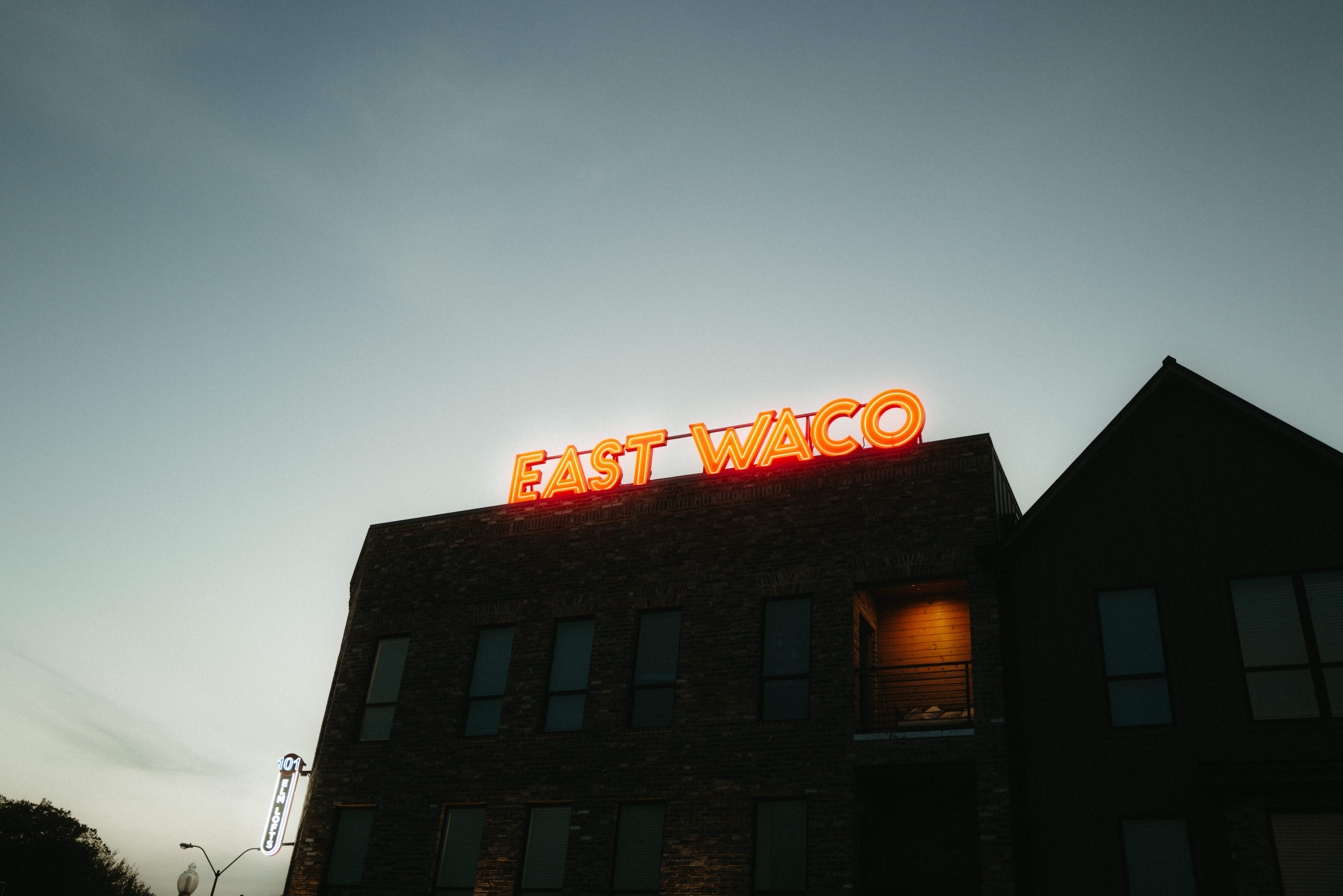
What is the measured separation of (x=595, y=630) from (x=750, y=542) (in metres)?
3.95

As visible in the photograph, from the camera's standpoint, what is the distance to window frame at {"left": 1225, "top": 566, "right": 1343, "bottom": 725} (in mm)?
15172

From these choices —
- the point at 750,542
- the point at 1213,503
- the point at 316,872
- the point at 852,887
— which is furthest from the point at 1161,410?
the point at 316,872

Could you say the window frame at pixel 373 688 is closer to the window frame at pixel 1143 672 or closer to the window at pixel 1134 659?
the window frame at pixel 1143 672

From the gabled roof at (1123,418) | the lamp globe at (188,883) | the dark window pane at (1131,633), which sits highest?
the gabled roof at (1123,418)

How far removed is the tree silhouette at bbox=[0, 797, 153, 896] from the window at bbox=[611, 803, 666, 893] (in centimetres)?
6138

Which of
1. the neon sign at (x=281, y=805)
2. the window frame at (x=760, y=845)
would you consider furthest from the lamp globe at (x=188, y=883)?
the window frame at (x=760, y=845)

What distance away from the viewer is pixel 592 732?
2041cm

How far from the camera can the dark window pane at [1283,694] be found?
50.2 feet

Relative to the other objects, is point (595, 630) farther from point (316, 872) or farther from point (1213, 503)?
point (1213, 503)

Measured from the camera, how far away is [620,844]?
19141mm

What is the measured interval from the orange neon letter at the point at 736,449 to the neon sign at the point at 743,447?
0.5 inches

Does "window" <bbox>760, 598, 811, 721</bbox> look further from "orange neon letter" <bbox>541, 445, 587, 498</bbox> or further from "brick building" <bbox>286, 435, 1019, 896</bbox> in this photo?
"orange neon letter" <bbox>541, 445, 587, 498</bbox>

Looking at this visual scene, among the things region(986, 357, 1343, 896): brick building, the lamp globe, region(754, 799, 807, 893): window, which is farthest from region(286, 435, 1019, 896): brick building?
the lamp globe

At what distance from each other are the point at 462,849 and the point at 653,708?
5002 millimetres
